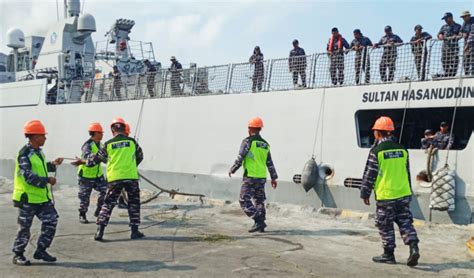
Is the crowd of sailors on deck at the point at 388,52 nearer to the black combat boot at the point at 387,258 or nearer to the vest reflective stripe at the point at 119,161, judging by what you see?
the black combat boot at the point at 387,258

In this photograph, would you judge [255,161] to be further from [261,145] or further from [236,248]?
[236,248]

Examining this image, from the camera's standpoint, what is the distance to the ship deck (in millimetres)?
5316

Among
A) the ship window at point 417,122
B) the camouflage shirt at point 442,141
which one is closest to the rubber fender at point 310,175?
the ship window at point 417,122

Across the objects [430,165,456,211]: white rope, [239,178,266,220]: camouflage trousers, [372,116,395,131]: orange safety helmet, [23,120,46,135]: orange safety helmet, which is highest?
[372,116,395,131]: orange safety helmet

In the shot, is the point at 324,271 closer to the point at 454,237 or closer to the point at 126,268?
the point at 126,268

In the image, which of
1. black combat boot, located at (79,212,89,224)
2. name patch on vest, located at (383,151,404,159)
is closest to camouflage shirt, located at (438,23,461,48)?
name patch on vest, located at (383,151,404,159)

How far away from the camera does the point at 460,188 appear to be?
7605 millimetres

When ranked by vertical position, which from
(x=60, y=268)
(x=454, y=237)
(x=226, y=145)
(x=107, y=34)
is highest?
(x=107, y=34)

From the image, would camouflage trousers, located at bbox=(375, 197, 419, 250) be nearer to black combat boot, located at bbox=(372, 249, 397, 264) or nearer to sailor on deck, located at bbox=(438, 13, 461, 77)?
black combat boot, located at bbox=(372, 249, 397, 264)

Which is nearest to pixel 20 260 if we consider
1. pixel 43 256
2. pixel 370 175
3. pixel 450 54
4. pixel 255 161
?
pixel 43 256

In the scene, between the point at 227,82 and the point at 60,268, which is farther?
the point at 227,82

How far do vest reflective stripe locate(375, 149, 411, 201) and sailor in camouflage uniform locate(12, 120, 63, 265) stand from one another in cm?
373

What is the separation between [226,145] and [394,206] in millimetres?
5757

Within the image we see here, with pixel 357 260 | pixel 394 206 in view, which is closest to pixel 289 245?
pixel 357 260
